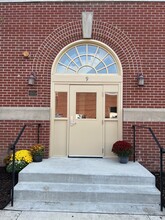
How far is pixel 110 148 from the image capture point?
20.3 feet

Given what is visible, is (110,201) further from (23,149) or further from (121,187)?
(23,149)

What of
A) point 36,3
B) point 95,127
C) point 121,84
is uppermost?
point 36,3

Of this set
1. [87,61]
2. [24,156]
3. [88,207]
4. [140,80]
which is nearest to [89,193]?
[88,207]

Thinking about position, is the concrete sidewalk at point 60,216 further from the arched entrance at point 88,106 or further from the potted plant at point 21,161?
the arched entrance at point 88,106

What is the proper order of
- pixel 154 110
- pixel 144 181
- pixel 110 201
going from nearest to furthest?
pixel 110 201, pixel 144 181, pixel 154 110

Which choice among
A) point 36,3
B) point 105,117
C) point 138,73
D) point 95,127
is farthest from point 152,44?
point 36,3

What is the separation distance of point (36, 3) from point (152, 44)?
3579 mm

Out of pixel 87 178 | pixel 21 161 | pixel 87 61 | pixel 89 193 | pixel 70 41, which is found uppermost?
pixel 70 41

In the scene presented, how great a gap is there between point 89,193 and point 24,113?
3.10m

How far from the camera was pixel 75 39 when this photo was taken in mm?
6230

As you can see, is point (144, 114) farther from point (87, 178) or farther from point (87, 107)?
point (87, 178)

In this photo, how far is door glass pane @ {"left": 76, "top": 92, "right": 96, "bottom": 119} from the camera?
6242 mm

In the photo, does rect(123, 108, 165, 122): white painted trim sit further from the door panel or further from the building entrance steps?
the building entrance steps

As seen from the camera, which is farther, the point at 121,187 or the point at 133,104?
the point at 133,104
